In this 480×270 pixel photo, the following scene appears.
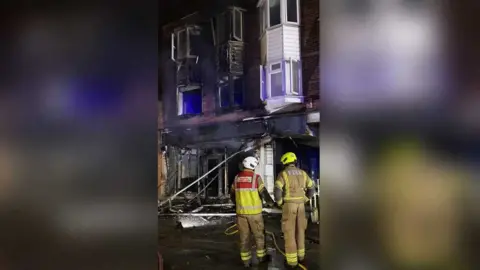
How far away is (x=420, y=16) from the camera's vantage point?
108 cm

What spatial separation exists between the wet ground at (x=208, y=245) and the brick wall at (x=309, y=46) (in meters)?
2.57

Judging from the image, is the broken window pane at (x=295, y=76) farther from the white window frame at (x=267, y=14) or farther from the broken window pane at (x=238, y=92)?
the broken window pane at (x=238, y=92)

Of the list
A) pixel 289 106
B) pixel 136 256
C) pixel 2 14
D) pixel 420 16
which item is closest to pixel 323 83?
pixel 420 16

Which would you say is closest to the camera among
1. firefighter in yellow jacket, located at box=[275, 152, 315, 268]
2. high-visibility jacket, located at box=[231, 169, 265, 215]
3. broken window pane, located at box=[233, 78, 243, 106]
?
firefighter in yellow jacket, located at box=[275, 152, 315, 268]

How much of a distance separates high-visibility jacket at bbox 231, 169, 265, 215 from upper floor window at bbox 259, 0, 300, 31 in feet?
14.3

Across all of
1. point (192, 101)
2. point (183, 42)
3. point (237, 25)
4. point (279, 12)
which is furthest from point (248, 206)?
point (183, 42)

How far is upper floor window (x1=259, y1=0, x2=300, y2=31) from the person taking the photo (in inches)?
309

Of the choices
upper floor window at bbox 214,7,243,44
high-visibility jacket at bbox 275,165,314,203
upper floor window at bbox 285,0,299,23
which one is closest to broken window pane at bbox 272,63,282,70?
upper floor window at bbox 285,0,299,23

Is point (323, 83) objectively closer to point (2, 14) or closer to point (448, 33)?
point (448, 33)

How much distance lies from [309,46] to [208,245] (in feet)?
14.2

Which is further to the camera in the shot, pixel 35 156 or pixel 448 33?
pixel 448 33

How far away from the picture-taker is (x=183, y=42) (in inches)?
406

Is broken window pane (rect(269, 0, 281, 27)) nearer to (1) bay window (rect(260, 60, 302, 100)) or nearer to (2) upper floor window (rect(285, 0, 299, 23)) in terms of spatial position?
(2) upper floor window (rect(285, 0, 299, 23))

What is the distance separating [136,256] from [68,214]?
0.19 meters
